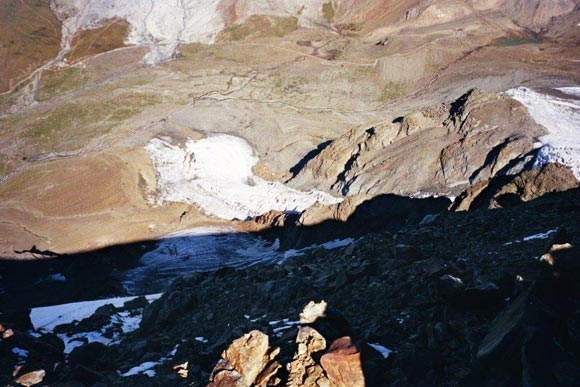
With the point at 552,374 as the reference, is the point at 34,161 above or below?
below

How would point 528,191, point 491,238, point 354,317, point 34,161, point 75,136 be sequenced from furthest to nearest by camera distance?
point 75,136 < point 34,161 < point 528,191 < point 491,238 < point 354,317

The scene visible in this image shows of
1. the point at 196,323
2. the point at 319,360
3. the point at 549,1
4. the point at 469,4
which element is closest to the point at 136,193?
the point at 196,323

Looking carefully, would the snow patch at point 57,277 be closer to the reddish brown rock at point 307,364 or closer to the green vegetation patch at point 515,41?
the reddish brown rock at point 307,364

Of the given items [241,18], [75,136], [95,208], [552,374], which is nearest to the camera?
[552,374]

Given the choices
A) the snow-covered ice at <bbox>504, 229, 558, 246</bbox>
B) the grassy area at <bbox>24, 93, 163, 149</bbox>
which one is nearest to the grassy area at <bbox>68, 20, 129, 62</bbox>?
the grassy area at <bbox>24, 93, 163, 149</bbox>

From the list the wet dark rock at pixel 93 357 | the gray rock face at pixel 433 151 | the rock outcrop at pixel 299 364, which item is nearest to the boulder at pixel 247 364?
the rock outcrop at pixel 299 364

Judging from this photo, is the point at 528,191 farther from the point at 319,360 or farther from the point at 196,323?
the point at 319,360

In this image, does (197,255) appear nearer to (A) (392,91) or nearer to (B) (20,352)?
(B) (20,352)
